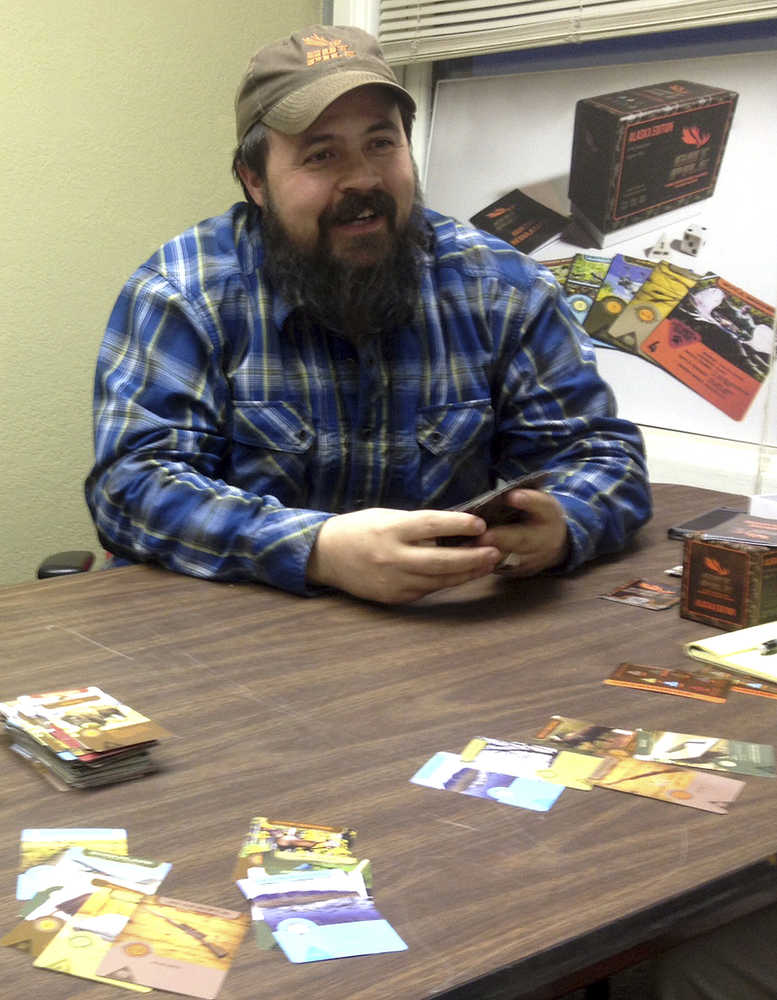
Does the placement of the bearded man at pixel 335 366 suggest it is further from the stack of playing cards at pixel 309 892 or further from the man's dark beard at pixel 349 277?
the stack of playing cards at pixel 309 892

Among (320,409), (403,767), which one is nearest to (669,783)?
(403,767)

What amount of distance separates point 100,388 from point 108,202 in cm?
123

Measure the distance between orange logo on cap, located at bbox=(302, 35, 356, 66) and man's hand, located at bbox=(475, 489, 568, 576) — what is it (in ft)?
2.45

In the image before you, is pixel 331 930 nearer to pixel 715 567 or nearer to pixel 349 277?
pixel 715 567

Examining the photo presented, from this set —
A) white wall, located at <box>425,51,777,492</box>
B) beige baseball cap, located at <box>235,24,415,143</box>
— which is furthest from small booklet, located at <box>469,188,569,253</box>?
beige baseball cap, located at <box>235,24,415,143</box>

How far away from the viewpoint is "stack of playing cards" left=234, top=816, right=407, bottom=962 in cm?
75

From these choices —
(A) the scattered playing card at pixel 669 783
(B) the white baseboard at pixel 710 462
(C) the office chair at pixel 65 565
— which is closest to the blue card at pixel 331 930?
(A) the scattered playing card at pixel 669 783

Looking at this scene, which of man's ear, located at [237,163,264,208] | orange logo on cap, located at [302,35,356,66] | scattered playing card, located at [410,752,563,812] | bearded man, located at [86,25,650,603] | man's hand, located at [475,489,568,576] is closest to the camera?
scattered playing card, located at [410,752,563,812]

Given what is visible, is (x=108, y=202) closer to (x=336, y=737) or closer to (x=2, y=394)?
(x=2, y=394)

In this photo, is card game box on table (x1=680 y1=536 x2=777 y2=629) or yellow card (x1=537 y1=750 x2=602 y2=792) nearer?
yellow card (x1=537 y1=750 x2=602 y2=792)

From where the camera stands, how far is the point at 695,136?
2.46 meters

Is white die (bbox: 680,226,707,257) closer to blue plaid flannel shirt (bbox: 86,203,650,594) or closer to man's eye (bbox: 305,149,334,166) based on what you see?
blue plaid flannel shirt (bbox: 86,203,650,594)

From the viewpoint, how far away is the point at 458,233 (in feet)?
6.48

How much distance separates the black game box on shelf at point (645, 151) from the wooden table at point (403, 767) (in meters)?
1.22
